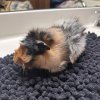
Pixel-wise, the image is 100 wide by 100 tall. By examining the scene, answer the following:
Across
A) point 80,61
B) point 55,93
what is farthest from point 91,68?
point 55,93

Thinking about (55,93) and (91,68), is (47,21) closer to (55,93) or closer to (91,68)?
(91,68)

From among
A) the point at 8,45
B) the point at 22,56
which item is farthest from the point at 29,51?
the point at 8,45

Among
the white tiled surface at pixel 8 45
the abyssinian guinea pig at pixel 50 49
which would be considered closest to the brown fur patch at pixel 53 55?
the abyssinian guinea pig at pixel 50 49

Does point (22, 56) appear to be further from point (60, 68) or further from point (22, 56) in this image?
point (60, 68)

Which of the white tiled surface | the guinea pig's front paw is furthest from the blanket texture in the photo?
the white tiled surface

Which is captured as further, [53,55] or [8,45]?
[8,45]

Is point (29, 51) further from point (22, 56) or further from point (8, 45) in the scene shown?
point (8, 45)

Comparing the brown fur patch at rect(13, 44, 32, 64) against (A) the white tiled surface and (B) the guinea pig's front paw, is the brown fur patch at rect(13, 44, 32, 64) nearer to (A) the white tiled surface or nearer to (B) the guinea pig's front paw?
(B) the guinea pig's front paw

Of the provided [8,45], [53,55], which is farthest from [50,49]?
[8,45]
